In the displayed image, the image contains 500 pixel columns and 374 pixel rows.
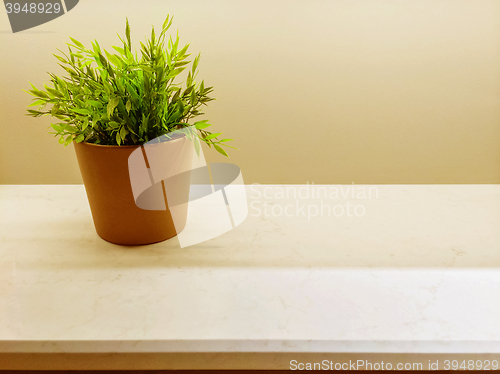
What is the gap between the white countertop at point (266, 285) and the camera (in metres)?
0.41

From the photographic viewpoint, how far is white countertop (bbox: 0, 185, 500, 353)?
0.41 m

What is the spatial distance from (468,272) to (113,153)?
53 centimetres

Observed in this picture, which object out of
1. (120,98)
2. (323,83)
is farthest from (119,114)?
(323,83)

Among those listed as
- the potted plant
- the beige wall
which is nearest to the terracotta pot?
the potted plant

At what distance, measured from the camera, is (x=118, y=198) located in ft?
1.79

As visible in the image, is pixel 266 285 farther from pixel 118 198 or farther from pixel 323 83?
pixel 323 83

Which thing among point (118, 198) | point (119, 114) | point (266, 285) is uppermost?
point (119, 114)

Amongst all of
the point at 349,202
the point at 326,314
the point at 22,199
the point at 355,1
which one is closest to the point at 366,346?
the point at 326,314

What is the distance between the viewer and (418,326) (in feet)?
1.40

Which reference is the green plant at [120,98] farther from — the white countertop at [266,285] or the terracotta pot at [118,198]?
the white countertop at [266,285]

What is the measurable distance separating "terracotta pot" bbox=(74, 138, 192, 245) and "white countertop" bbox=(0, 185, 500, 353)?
23mm

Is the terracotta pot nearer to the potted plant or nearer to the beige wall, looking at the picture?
the potted plant

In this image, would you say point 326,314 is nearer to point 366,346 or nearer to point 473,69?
point 366,346

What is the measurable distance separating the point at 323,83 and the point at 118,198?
1.09 m
